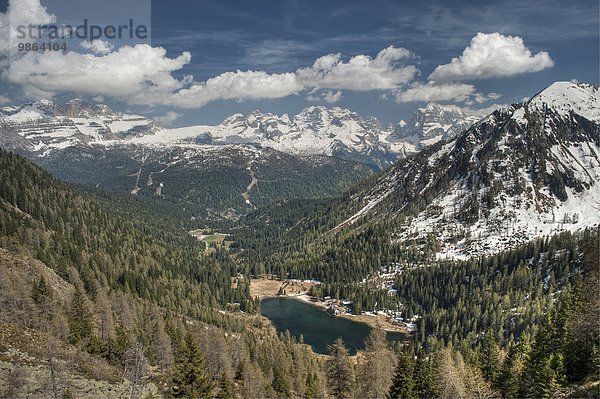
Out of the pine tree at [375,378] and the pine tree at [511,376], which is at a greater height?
the pine tree at [375,378]

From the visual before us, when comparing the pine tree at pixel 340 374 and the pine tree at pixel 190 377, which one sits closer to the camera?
the pine tree at pixel 190 377

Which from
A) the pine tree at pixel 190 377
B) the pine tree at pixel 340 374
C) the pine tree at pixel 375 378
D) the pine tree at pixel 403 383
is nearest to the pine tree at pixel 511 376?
the pine tree at pixel 403 383

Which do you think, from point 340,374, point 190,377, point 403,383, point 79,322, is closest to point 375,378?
point 403,383

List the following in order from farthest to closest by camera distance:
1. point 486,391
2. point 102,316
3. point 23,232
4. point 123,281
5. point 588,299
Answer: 1. point 123,281
2. point 23,232
3. point 102,316
4. point 486,391
5. point 588,299

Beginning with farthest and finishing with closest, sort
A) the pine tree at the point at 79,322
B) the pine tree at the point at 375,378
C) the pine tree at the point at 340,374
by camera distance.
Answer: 1. the pine tree at the point at 79,322
2. the pine tree at the point at 340,374
3. the pine tree at the point at 375,378

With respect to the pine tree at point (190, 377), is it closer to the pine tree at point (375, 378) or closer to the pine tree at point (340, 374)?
the pine tree at point (340, 374)

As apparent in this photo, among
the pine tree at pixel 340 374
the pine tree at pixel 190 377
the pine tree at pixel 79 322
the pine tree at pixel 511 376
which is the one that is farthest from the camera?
the pine tree at pixel 79 322

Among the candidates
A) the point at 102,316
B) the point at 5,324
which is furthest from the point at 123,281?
the point at 5,324

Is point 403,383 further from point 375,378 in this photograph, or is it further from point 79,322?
point 79,322

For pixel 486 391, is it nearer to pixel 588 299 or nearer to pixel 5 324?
pixel 588 299
